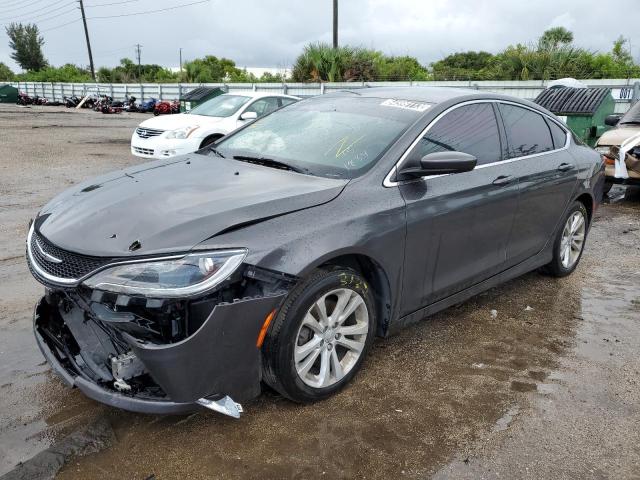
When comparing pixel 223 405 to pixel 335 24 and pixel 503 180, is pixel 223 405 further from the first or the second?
pixel 335 24

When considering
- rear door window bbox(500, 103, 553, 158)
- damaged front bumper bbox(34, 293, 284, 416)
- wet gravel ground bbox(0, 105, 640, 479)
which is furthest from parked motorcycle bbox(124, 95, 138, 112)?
damaged front bumper bbox(34, 293, 284, 416)

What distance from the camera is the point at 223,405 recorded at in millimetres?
2502

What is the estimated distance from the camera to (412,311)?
3396 mm

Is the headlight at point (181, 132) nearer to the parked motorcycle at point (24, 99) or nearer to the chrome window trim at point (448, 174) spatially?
the chrome window trim at point (448, 174)

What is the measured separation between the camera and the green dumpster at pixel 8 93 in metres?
41.6

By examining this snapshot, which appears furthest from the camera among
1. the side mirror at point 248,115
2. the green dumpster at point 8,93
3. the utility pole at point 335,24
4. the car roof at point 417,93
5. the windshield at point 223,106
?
the green dumpster at point 8,93

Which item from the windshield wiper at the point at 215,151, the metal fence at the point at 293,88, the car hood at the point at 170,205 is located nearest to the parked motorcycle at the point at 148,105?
the metal fence at the point at 293,88

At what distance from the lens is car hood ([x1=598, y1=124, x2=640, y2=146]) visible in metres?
8.33

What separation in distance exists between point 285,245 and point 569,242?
3.40 metres

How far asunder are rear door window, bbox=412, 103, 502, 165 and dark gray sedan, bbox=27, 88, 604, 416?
12 millimetres

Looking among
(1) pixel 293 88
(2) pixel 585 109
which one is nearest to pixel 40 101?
(1) pixel 293 88

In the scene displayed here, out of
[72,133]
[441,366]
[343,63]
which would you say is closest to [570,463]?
[441,366]

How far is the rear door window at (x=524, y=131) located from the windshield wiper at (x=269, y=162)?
5.53 ft

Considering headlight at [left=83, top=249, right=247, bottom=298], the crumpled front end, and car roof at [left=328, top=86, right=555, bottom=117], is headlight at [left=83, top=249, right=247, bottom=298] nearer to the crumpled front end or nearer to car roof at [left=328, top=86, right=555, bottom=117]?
the crumpled front end
